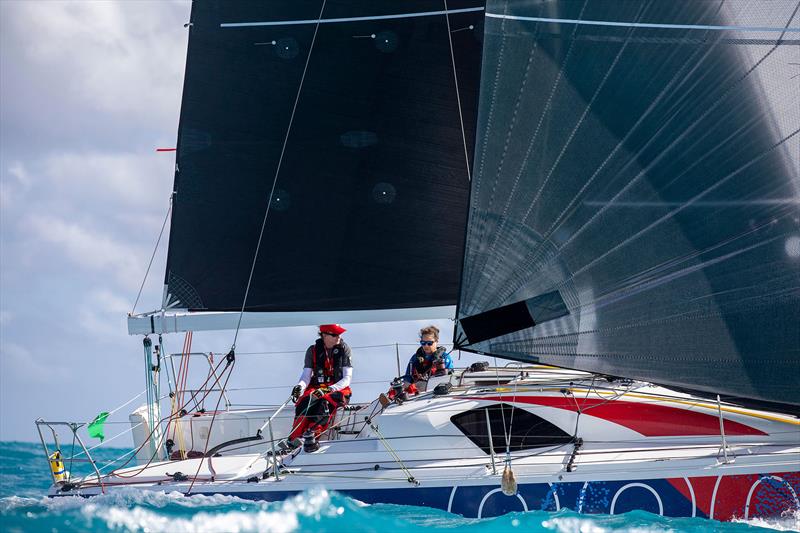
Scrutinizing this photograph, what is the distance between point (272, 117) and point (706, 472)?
5282 millimetres

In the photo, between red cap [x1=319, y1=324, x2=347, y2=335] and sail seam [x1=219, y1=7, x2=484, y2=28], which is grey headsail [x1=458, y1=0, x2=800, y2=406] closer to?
red cap [x1=319, y1=324, x2=347, y2=335]

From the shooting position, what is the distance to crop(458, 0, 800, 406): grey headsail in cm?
539

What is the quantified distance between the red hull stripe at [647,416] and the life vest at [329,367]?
164 cm

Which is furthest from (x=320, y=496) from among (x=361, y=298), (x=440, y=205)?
(x=440, y=205)

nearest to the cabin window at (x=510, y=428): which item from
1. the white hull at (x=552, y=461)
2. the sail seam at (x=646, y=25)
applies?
the white hull at (x=552, y=461)

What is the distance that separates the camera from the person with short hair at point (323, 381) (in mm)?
7266

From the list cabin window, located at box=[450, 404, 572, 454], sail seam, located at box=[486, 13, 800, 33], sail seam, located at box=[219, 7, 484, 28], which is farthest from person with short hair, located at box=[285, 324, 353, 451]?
sail seam, located at box=[486, 13, 800, 33]

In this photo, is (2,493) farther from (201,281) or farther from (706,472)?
(706,472)

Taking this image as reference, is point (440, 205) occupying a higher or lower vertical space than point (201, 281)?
higher

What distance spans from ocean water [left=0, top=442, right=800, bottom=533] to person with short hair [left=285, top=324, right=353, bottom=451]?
156 centimetres

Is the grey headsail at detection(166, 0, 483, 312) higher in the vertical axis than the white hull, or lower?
higher

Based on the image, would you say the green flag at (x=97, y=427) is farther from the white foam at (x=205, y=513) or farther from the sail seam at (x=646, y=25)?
the sail seam at (x=646, y=25)

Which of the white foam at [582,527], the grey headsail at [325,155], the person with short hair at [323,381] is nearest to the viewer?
the white foam at [582,527]

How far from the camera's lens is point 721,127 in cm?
543
